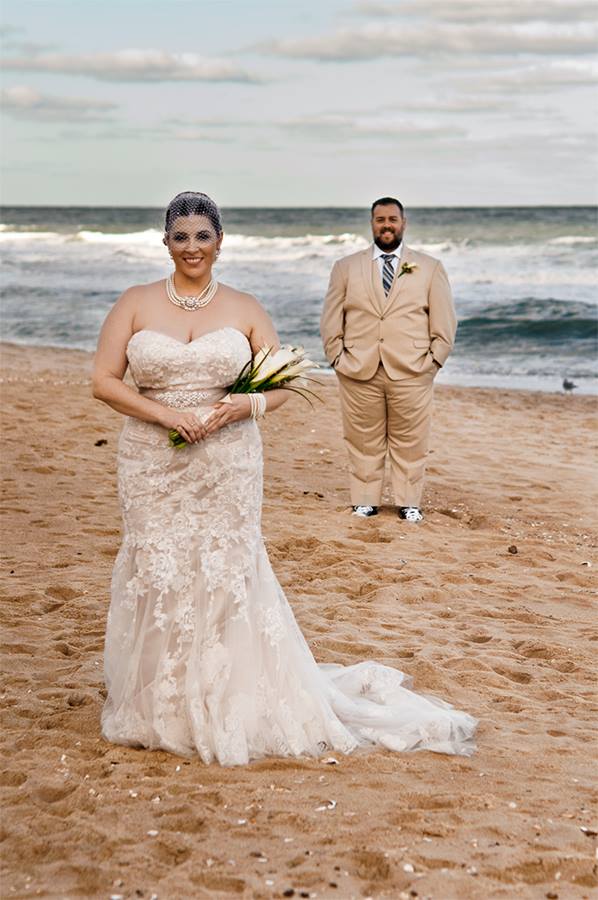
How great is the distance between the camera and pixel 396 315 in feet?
29.0

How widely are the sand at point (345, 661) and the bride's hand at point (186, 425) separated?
47.7 inches

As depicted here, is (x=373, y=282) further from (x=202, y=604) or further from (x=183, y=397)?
(x=202, y=604)

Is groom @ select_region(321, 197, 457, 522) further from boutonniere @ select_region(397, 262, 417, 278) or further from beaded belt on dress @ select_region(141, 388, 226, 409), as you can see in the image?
beaded belt on dress @ select_region(141, 388, 226, 409)

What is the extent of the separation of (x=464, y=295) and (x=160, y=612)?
25524 millimetres

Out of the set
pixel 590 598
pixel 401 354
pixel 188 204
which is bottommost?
pixel 590 598

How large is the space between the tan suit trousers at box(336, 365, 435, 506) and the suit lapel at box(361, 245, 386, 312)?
0.46m

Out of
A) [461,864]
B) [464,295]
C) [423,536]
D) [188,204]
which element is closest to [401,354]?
[423,536]

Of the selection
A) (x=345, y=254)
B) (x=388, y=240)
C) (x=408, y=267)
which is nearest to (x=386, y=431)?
(x=408, y=267)

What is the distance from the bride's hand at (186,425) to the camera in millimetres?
4691

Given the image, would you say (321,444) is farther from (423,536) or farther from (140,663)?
(140,663)

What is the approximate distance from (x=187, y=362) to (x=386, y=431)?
4.63 metres

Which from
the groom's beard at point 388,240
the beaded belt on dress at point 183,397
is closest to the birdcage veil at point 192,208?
the beaded belt on dress at point 183,397

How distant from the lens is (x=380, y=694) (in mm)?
5367

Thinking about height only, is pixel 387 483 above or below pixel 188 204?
below
